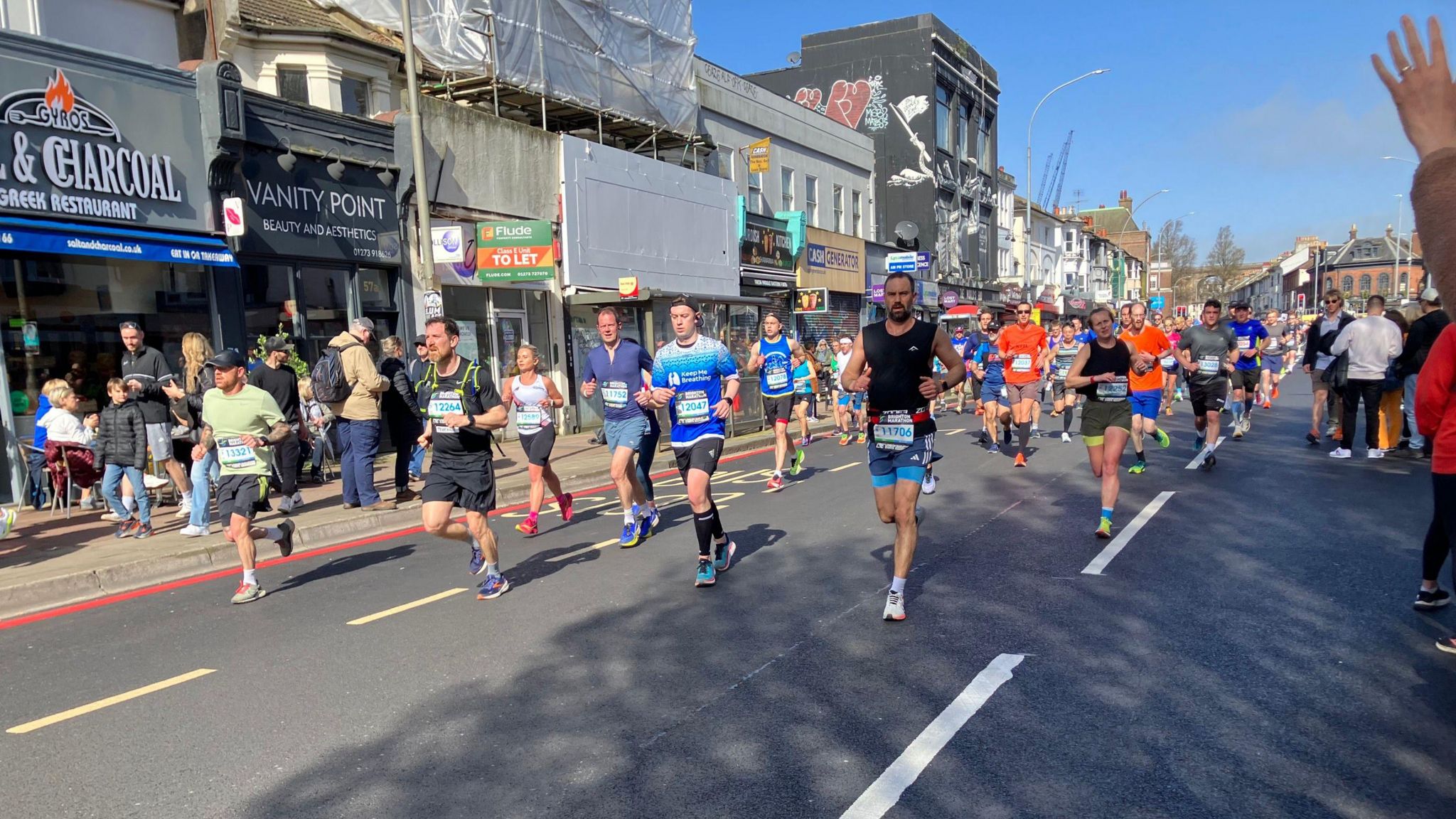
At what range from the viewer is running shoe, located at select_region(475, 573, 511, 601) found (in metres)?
6.13

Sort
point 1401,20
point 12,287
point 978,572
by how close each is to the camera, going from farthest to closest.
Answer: point 12,287 → point 978,572 → point 1401,20

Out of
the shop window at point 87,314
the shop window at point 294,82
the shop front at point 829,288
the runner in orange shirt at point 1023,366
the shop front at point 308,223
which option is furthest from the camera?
the shop front at point 829,288

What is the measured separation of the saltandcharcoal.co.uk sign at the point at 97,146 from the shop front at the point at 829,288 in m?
17.0

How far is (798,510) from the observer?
890 cm

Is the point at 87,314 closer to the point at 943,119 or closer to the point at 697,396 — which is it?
the point at 697,396

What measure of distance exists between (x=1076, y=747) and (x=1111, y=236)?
96.4 m

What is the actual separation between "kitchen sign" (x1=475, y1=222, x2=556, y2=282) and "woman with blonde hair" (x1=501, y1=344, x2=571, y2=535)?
6994 mm

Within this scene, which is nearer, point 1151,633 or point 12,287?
point 1151,633

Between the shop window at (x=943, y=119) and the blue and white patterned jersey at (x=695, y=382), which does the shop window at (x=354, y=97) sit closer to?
the blue and white patterned jersey at (x=695, y=382)

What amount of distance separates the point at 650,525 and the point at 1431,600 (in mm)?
5500

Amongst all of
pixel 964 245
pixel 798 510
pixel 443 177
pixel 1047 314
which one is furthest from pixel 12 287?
pixel 1047 314

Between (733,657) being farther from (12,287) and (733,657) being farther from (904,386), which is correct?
(12,287)

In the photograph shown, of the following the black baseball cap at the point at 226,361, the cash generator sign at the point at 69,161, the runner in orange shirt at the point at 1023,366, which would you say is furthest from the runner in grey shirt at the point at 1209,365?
the cash generator sign at the point at 69,161

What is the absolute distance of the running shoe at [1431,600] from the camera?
4934 mm
